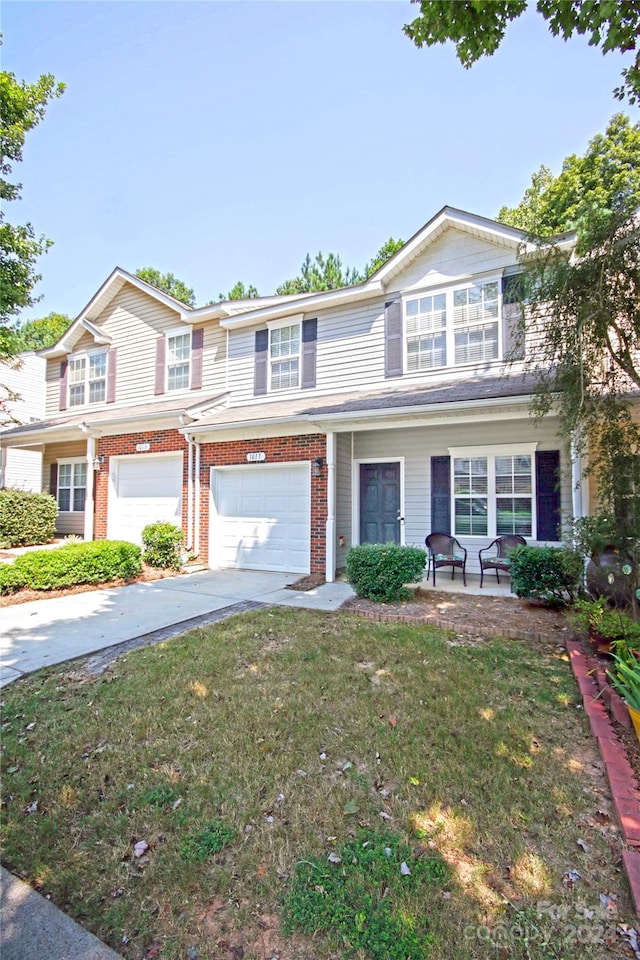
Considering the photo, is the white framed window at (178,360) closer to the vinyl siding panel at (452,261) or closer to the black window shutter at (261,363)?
the black window shutter at (261,363)

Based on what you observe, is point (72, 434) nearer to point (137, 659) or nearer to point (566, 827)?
point (137, 659)

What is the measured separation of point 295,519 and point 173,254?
40.5 ft

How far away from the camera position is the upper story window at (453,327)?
9.02 meters

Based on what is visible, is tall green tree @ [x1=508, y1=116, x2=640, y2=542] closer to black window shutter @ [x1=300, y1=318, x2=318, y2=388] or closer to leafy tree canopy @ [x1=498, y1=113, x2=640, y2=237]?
black window shutter @ [x1=300, y1=318, x2=318, y2=388]

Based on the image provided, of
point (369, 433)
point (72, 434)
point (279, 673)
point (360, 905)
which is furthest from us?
point (72, 434)

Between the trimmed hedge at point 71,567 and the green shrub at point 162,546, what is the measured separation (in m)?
0.94

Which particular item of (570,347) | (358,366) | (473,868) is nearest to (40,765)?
(473,868)

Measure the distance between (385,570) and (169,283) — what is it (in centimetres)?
3194

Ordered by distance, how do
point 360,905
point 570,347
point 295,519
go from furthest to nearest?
point 295,519 → point 570,347 → point 360,905

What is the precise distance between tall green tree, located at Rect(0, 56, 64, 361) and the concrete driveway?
835 centimetres

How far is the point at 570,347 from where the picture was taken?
489cm

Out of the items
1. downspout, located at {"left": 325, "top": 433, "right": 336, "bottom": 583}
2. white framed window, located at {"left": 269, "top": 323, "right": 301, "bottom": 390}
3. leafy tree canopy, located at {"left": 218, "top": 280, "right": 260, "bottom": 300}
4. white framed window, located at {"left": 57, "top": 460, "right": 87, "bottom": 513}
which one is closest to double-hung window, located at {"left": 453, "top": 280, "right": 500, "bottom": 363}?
downspout, located at {"left": 325, "top": 433, "right": 336, "bottom": 583}

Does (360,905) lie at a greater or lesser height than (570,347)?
lesser

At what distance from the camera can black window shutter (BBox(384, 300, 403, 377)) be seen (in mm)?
9844
